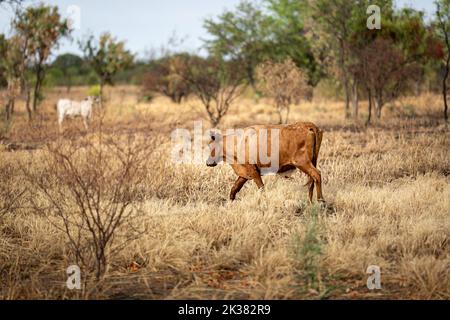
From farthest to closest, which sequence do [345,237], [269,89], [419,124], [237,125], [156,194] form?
[269,89]
[237,125]
[419,124]
[156,194]
[345,237]

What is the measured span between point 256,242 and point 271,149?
6.51 feet

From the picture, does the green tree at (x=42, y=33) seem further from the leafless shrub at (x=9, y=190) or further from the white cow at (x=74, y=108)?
the leafless shrub at (x=9, y=190)

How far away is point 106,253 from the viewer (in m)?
4.90

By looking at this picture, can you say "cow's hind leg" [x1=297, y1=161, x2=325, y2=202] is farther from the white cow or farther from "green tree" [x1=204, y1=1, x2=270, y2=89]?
"green tree" [x1=204, y1=1, x2=270, y2=89]

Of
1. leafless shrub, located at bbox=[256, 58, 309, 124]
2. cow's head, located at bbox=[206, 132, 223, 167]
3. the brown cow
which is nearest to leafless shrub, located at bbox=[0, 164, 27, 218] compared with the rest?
cow's head, located at bbox=[206, 132, 223, 167]

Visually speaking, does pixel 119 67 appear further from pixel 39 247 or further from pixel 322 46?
pixel 39 247

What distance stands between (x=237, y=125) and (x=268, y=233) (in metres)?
11.5

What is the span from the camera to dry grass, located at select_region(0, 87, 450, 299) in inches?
165

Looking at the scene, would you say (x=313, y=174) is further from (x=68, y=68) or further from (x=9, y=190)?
(x=68, y=68)

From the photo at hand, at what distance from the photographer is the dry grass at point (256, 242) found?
4.20 m

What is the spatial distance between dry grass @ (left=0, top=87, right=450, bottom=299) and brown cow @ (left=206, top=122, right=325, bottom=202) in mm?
356

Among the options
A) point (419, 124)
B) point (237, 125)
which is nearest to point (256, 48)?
point (237, 125)

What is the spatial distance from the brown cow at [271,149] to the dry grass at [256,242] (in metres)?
0.36
